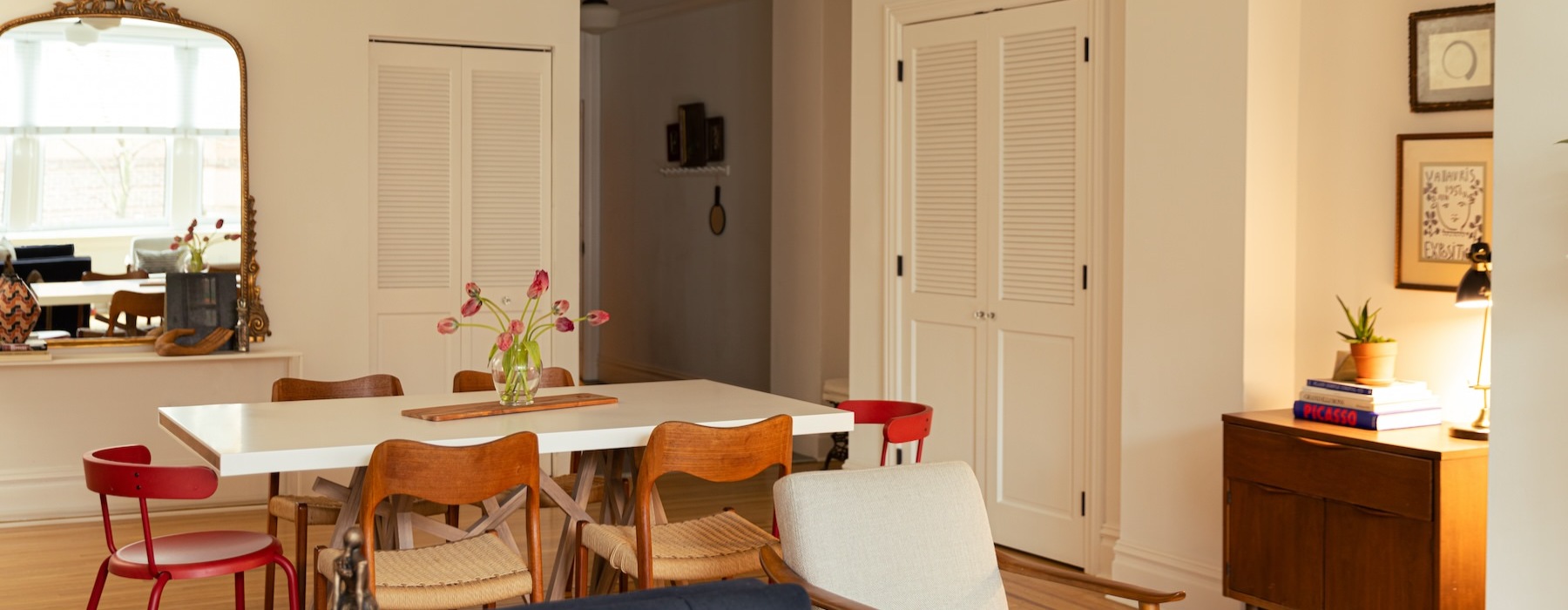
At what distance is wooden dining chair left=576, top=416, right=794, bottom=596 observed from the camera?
3.22 metres

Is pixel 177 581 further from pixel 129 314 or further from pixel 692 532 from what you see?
pixel 692 532

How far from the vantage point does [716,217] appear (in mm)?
9109

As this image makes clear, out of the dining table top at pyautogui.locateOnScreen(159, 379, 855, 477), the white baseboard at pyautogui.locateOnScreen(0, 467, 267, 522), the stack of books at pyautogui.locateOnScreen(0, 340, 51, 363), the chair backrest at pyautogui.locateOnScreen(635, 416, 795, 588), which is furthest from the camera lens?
the white baseboard at pyautogui.locateOnScreen(0, 467, 267, 522)

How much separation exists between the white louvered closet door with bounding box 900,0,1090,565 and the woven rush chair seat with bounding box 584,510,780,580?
6.66ft

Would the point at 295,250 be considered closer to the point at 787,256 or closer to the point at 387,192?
the point at 387,192

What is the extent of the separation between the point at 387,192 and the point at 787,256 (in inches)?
97.5

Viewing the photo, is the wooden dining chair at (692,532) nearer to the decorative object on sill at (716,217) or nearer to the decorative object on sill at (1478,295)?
the decorative object on sill at (1478,295)

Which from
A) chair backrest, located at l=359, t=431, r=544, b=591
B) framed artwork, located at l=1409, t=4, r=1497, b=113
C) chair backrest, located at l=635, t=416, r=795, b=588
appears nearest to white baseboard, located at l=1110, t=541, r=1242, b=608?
framed artwork, located at l=1409, t=4, r=1497, b=113

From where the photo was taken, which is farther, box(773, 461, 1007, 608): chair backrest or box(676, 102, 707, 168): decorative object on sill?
box(676, 102, 707, 168): decorative object on sill

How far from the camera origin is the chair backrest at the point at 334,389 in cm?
430

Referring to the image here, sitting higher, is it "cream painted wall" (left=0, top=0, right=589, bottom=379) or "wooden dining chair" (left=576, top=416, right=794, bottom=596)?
"cream painted wall" (left=0, top=0, right=589, bottom=379)

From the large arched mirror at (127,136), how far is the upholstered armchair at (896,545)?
13.9ft

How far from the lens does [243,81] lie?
607cm

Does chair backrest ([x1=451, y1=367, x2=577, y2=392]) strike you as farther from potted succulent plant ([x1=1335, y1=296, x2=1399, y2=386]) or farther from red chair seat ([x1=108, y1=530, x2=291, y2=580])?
potted succulent plant ([x1=1335, y1=296, x2=1399, y2=386])
